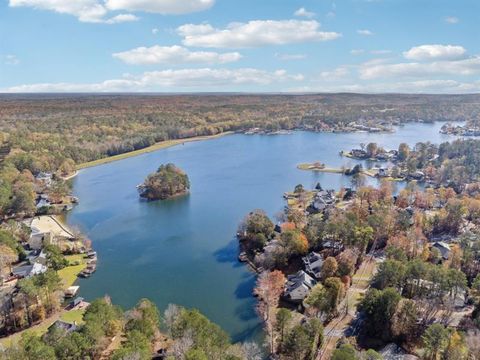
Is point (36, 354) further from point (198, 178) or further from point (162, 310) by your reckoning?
point (198, 178)

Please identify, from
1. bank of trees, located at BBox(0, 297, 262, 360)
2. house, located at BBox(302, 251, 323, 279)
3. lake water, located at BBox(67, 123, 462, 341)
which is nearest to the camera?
bank of trees, located at BBox(0, 297, 262, 360)

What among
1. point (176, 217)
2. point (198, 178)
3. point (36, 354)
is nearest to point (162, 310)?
point (36, 354)

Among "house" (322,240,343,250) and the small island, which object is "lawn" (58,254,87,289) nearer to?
the small island

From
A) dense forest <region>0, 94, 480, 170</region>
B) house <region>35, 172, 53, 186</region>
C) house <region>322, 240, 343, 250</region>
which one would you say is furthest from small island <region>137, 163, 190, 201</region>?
house <region>322, 240, 343, 250</region>

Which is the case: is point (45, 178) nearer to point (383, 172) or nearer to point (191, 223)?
point (191, 223)

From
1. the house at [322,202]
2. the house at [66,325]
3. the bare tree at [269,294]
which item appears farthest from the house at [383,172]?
the house at [66,325]
